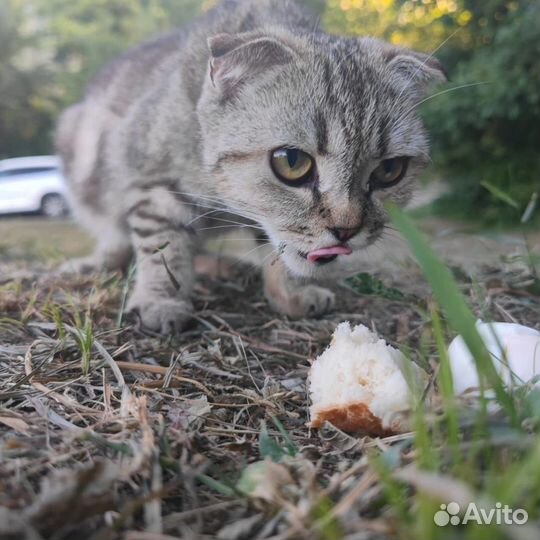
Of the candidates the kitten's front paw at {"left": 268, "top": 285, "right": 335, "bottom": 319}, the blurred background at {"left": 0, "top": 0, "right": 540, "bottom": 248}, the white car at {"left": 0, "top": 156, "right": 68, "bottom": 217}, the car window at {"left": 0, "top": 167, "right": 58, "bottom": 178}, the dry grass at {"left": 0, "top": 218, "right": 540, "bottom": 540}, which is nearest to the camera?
the dry grass at {"left": 0, "top": 218, "right": 540, "bottom": 540}

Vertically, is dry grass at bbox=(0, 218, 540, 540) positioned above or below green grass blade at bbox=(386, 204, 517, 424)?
below

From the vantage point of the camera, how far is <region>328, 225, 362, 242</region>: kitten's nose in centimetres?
143

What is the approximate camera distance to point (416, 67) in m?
1.67

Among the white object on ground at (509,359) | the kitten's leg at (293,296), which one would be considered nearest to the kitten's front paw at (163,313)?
the kitten's leg at (293,296)

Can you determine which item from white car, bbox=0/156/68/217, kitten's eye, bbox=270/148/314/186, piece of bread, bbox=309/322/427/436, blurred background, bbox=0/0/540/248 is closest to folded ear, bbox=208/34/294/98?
kitten's eye, bbox=270/148/314/186

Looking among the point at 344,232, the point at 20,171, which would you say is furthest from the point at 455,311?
the point at 20,171

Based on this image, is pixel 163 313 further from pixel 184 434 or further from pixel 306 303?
pixel 184 434

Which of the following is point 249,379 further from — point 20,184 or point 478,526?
point 20,184

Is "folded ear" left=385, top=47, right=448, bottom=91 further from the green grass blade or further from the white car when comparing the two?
the white car

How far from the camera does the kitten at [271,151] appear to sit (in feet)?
4.82

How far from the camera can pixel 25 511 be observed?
0.61m

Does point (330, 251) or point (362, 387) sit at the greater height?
point (330, 251)

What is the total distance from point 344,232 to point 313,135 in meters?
0.27

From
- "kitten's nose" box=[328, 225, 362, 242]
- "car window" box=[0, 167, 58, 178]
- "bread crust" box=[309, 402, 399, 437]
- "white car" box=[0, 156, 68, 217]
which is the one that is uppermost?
"car window" box=[0, 167, 58, 178]
